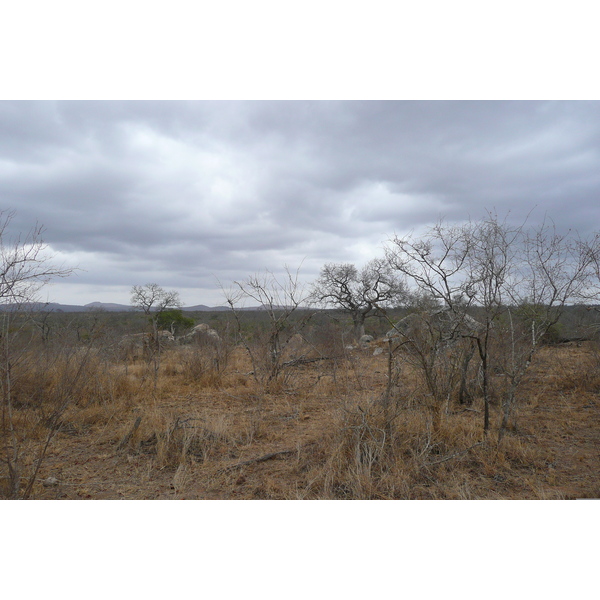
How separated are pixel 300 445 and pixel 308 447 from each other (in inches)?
6.9

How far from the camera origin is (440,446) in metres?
4.66

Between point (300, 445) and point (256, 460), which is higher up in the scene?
point (300, 445)

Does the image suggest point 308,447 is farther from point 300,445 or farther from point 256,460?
point 256,460

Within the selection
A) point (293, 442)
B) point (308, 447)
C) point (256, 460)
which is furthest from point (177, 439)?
point (308, 447)

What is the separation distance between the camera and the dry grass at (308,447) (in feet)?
12.8

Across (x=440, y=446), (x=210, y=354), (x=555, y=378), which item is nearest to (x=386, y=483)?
(x=440, y=446)

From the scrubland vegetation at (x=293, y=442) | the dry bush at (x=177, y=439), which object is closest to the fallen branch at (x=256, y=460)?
the scrubland vegetation at (x=293, y=442)

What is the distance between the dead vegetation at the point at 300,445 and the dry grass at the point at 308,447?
19mm

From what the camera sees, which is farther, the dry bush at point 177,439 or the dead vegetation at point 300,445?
the dry bush at point 177,439

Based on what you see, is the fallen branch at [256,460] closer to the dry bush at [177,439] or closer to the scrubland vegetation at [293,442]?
the scrubland vegetation at [293,442]

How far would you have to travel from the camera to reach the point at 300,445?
493 cm

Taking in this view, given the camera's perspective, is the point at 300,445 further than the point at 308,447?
Yes
